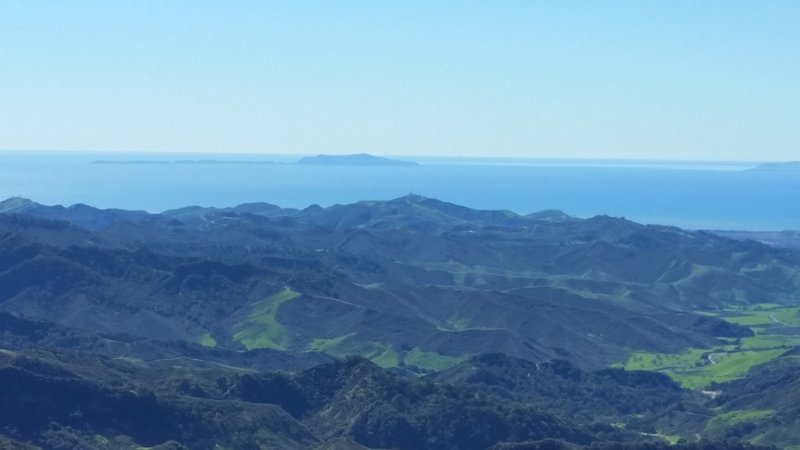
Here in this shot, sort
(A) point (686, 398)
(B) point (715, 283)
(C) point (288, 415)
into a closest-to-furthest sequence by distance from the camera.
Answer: (C) point (288, 415) < (A) point (686, 398) < (B) point (715, 283)

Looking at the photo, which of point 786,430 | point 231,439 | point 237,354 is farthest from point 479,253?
point 231,439

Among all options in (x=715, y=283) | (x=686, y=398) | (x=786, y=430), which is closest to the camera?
(x=786, y=430)

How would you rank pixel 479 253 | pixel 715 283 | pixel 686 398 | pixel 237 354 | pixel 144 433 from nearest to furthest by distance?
pixel 144 433 < pixel 686 398 < pixel 237 354 < pixel 715 283 < pixel 479 253

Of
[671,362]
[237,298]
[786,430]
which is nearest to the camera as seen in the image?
[786,430]

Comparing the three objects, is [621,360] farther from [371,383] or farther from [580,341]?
[371,383]

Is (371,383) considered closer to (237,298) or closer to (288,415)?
(288,415)

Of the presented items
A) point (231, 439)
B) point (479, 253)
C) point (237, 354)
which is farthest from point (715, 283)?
point (231, 439)

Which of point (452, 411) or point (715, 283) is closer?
point (452, 411)

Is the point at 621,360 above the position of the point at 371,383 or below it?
below

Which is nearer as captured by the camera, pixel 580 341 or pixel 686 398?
pixel 686 398
